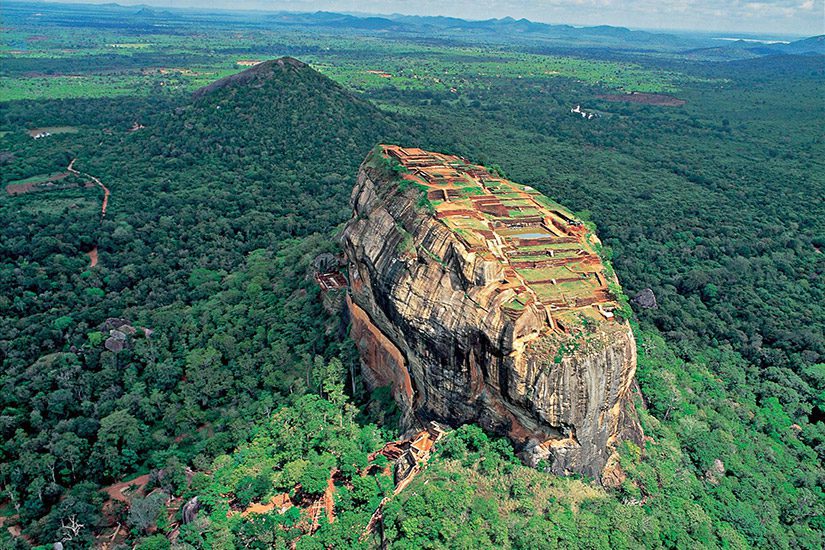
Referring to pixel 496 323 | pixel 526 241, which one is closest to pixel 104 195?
pixel 526 241

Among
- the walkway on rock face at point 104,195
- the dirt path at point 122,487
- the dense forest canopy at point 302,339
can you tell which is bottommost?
the dirt path at point 122,487

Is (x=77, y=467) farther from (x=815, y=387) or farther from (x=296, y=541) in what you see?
(x=815, y=387)

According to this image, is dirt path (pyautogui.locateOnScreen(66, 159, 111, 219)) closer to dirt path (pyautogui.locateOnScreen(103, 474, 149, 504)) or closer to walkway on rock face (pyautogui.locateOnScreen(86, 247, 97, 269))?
walkway on rock face (pyautogui.locateOnScreen(86, 247, 97, 269))

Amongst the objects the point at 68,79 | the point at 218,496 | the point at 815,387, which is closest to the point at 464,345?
the point at 218,496

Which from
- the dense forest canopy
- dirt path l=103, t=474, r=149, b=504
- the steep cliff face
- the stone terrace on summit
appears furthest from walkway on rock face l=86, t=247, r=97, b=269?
Answer: the stone terrace on summit

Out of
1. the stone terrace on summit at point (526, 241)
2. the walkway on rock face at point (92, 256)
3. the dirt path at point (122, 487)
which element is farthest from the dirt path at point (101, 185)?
the stone terrace on summit at point (526, 241)

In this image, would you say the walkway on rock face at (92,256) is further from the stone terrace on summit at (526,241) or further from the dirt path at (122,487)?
the stone terrace on summit at (526,241)
